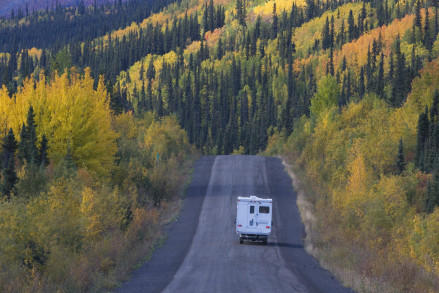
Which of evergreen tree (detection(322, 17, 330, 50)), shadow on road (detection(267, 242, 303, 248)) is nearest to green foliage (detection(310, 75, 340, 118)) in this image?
shadow on road (detection(267, 242, 303, 248))

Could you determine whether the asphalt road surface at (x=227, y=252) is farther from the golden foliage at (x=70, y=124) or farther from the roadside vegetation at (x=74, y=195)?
the golden foliage at (x=70, y=124)

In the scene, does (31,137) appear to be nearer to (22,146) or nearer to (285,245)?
(22,146)

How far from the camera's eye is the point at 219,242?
31.4 metres

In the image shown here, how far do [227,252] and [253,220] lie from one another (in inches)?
129

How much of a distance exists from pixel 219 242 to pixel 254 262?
6060 millimetres

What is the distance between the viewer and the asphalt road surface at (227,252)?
66.3 ft

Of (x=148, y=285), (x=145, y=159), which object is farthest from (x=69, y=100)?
(x=148, y=285)

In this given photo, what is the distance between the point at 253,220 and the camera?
31.0m

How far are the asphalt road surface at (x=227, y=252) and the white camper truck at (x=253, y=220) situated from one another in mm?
566

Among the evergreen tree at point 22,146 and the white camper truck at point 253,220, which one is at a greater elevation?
the evergreen tree at point 22,146

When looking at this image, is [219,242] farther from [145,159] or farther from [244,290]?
[145,159]

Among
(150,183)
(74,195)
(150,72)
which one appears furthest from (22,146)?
(150,72)

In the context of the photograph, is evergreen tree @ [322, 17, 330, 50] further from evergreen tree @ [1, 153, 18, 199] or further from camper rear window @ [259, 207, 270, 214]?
evergreen tree @ [1, 153, 18, 199]

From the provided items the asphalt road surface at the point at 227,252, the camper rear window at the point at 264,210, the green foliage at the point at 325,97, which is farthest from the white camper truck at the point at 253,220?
the green foliage at the point at 325,97
